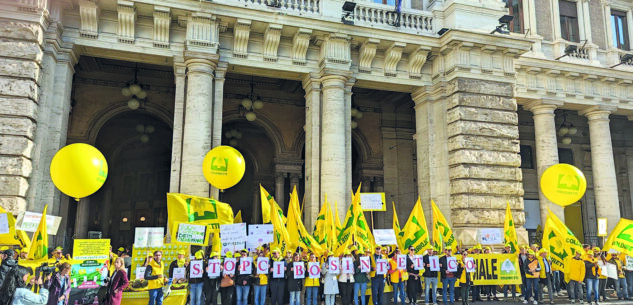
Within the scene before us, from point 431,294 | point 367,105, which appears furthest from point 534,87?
point 431,294

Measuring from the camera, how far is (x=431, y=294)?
13.8m

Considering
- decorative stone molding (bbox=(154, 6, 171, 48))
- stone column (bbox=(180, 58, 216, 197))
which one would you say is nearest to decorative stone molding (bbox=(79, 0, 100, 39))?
decorative stone molding (bbox=(154, 6, 171, 48))

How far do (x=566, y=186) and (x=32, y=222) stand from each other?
48.9 feet

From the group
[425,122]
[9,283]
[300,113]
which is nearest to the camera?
[9,283]

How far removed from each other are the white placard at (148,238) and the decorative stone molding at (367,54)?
8.91 m

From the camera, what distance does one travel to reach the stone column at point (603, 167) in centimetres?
2073

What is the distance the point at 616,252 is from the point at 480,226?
4.08 metres

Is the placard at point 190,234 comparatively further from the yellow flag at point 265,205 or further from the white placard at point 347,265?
the white placard at point 347,265

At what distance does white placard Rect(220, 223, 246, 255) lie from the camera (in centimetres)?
1218

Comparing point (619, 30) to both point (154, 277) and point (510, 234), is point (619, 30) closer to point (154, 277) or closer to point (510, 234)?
point (510, 234)

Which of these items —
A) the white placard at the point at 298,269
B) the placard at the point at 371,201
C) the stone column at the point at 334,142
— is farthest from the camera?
the stone column at the point at 334,142

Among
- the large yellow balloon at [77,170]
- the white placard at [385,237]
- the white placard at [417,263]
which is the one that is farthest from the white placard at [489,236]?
the large yellow balloon at [77,170]

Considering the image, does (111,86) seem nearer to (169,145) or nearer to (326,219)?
(169,145)

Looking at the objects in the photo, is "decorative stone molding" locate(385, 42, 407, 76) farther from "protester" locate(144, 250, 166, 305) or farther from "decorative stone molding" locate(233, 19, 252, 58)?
"protester" locate(144, 250, 166, 305)
